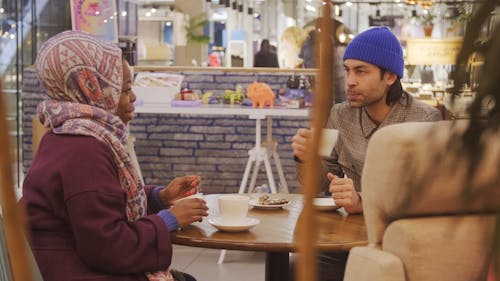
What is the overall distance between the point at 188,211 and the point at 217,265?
278 cm

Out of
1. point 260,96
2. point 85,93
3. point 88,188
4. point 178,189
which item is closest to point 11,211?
point 88,188

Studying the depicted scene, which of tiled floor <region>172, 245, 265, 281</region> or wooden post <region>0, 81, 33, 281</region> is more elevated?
wooden post <region>0, 81, 33, 281</region>

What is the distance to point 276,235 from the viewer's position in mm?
2197

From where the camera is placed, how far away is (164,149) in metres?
6.78

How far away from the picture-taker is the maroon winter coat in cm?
192

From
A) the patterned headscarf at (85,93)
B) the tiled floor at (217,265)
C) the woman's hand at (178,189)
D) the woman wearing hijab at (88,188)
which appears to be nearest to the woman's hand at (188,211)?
the woman wearing hijab at (88,188)

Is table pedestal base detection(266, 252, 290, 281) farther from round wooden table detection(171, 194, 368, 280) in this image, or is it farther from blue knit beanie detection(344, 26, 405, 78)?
blue knit beanie detection(344, 26, 405, 78)

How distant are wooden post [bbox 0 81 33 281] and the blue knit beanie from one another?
8.67ft

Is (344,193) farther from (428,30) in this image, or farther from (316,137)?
(428,30)

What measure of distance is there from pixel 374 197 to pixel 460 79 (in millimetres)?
1145

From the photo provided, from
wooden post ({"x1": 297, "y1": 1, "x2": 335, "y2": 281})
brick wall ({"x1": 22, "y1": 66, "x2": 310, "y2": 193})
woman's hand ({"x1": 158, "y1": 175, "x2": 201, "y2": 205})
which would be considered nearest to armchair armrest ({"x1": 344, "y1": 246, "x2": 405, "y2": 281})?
woman's hand ({"x1": 158, "y1": 175, "x2": 201, "y2": 205})

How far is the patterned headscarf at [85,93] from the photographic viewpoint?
2.06 meters

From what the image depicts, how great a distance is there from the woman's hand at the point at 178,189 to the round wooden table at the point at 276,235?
0.41 feet

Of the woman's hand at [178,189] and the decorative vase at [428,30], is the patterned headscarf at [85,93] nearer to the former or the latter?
the woman's hand at [178,189]
